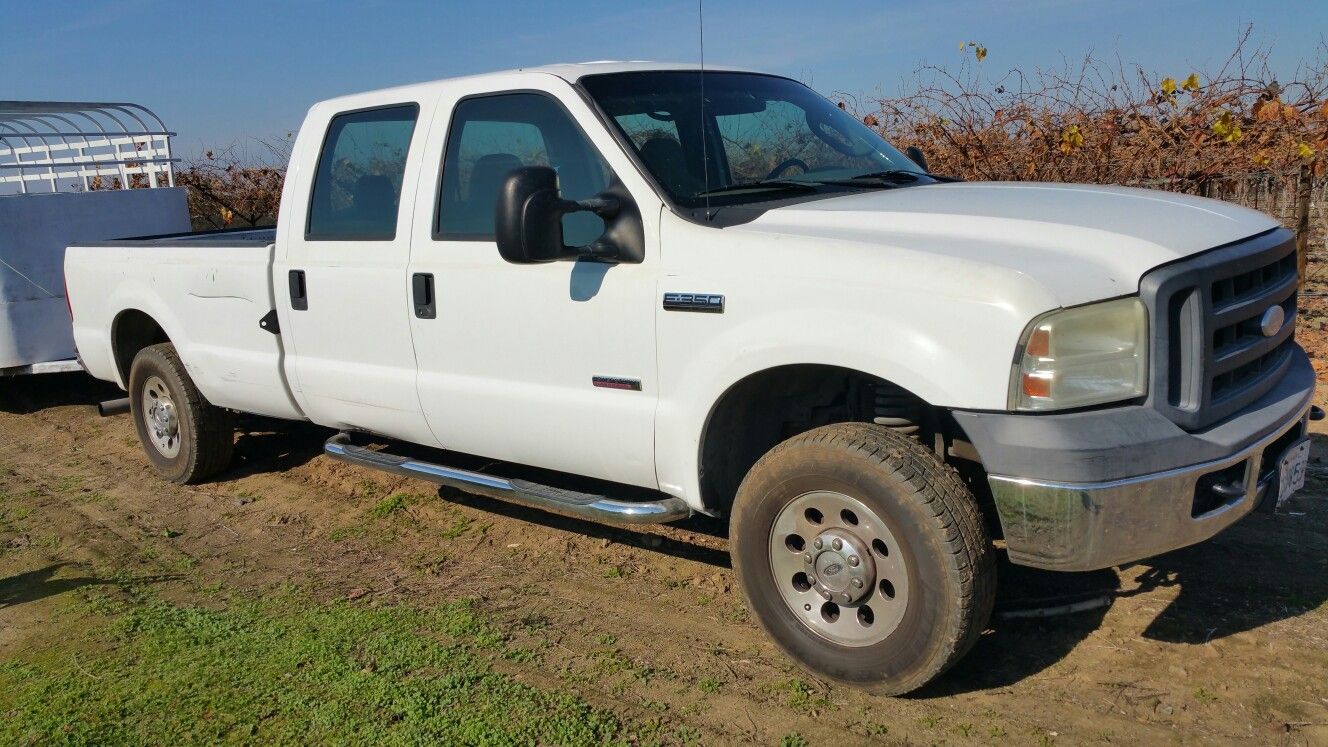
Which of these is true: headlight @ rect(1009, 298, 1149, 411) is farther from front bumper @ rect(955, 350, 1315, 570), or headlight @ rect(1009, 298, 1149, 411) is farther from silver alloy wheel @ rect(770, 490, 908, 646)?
silver alloy wheel @ rect(770, 490, 908, 646)

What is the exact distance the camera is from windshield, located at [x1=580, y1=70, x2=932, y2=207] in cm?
417

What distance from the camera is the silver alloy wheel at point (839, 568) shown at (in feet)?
11.3

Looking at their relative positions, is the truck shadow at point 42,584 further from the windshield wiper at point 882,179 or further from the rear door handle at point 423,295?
the windshield wiper at point 882,179

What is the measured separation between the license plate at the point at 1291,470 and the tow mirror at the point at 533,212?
2293 millimetres

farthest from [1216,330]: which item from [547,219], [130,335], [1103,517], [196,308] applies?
[130,335]

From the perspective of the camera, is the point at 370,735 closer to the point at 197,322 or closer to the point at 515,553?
the point at 515,553

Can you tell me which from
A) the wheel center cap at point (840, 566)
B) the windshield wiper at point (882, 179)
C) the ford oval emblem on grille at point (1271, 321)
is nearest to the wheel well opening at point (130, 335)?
the windshield wiper at point (882, 179)

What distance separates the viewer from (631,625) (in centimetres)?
421

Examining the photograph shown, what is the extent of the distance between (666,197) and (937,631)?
174 centimetres

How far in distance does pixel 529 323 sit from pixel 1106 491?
222cm

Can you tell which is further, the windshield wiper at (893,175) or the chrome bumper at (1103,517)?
the windshield wiper at (893,175)

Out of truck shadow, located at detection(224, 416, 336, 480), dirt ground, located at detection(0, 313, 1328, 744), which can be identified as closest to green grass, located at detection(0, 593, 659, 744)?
dirt ground, located at detection(0, 313, 1328, 744)

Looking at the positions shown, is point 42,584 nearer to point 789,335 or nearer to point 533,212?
point 533,212

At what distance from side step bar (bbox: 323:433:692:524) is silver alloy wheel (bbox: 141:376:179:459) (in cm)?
169
